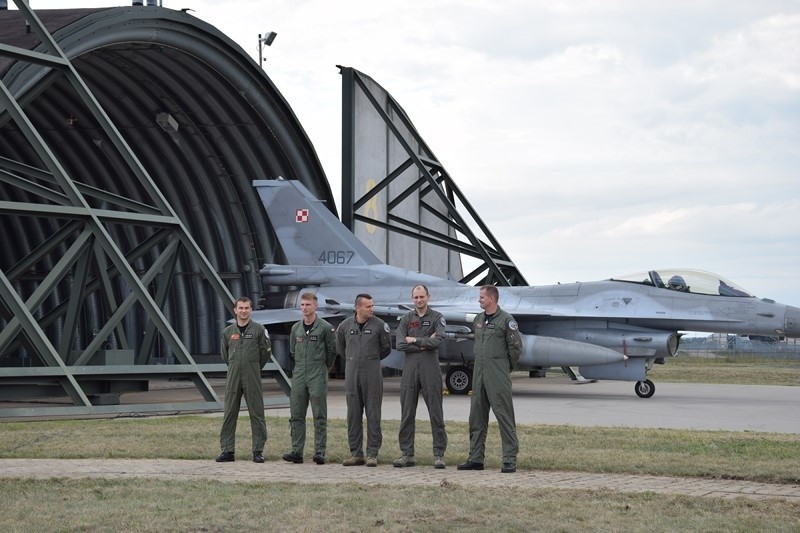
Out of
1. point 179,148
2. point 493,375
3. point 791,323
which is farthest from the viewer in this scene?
point 179,148

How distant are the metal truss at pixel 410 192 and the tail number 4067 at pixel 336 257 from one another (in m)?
3.11

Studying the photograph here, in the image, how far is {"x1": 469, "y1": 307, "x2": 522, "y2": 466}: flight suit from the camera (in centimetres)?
930

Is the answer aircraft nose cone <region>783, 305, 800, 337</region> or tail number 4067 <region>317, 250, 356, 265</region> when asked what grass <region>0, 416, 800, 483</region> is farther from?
tail number 4067 <region>317, 250, 356, 265</region>

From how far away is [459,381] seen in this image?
21281mm

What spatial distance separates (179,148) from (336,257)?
16.9 ft

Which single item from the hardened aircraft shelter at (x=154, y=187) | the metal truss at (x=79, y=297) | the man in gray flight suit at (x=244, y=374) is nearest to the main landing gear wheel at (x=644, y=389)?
the hardened aircraft shelter at (x=154, y=187)

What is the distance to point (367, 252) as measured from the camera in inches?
969

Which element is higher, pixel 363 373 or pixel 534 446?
pixel 363 373

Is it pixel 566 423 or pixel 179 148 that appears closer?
pixel 566 423

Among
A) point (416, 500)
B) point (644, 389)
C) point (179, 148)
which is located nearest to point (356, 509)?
point (416, 500)

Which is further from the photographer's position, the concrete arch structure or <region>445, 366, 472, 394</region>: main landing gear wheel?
the concrete arch structure

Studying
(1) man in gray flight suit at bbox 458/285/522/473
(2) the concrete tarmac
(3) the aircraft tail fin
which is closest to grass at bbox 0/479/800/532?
(2) the concrete tarmac

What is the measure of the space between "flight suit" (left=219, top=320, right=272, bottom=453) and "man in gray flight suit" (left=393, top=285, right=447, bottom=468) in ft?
4.79

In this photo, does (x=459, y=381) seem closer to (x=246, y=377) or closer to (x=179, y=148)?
(x=179, y=148)
